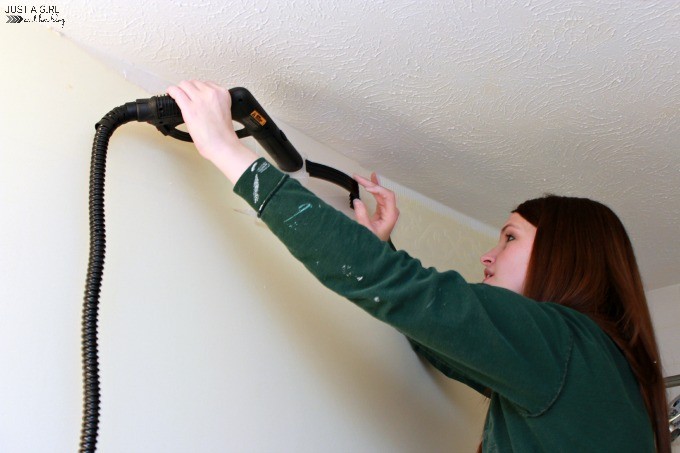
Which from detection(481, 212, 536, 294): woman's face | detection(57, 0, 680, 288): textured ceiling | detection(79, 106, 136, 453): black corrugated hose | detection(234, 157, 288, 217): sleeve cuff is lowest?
detection(79, 106, 136, 453): black corrugated hose

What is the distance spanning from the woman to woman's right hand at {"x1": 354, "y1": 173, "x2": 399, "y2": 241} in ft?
0.92

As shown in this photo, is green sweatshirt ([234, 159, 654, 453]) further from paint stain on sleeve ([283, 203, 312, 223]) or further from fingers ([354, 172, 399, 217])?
fingers ([354, 172, 399, 217])

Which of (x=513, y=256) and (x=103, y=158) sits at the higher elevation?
(x=513, y=256)

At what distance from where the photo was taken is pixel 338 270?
30.0 inches

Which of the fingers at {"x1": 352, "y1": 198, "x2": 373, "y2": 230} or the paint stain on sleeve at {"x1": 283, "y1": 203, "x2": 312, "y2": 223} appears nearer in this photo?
the paint stain on sleeve at {"x1": 283, "y1": 203, "x2": 312, "y2": 223}

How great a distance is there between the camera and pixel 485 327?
0.77 metres

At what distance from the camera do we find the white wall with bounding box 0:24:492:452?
2.47 feet

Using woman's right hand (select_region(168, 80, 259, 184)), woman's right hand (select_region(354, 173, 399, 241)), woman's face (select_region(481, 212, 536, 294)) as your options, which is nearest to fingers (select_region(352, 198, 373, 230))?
woman's right hand (select_region(354, 173, 399, 241))

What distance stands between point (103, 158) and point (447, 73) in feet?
1.72

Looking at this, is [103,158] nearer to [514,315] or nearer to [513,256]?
[514,315]

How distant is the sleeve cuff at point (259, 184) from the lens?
31.1 inches

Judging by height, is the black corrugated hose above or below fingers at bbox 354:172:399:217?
below

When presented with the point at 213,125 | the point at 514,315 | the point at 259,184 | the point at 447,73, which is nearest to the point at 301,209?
the point at 259,184

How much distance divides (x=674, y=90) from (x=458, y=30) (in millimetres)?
395
